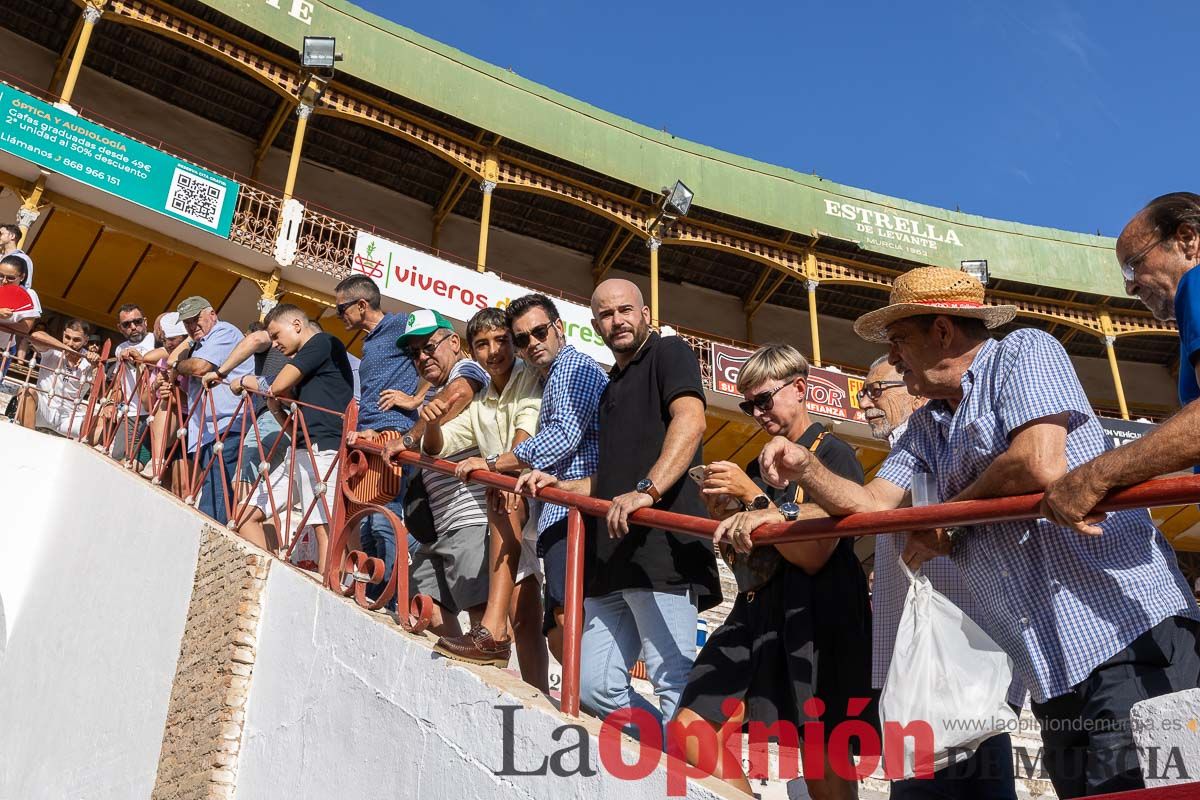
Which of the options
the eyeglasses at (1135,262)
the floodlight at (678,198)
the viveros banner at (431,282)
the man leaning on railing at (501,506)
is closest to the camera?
the eyeglasses at (1135,262)

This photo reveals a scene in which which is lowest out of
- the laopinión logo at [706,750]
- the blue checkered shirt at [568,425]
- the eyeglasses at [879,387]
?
the laopinión logo at [706,750]

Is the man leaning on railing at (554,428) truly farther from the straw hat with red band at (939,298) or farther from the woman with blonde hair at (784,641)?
the straw hat with red band at (939,298)

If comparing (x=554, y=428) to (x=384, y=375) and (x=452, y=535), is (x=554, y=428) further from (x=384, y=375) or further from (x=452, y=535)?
(x=384, y=375)

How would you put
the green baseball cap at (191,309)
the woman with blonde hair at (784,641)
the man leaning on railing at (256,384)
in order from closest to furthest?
the woman with blonde hair at (784,641) → the man leaning on railing at (256,384) → the green baseball cap at (191,309)

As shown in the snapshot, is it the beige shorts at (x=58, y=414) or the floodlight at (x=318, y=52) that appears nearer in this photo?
the beige shorts at (x=58, y=414)

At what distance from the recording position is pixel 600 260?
18.7 metres

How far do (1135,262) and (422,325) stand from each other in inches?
111

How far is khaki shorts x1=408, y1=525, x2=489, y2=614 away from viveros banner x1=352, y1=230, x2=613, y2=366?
367 inches

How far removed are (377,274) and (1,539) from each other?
7.03 metres

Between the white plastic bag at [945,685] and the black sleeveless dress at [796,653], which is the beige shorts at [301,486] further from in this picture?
the white plastic bag at [945,685]

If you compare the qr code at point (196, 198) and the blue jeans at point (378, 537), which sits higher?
the qr code at point (196, 198)

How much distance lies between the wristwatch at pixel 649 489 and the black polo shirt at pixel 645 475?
0.03 metres

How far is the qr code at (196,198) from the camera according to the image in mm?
11953

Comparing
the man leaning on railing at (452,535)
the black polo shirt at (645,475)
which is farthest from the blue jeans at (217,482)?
the black polo shirt at (645,475)
